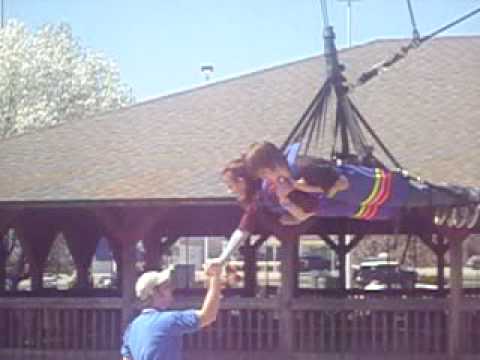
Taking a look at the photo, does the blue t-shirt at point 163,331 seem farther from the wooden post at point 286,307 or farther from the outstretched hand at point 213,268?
the wooden post at point 286,307

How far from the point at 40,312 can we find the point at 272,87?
5.21 meters

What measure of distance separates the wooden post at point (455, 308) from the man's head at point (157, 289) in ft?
23.4

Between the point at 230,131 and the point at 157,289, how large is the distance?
8.79m

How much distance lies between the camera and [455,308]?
12070 millimetres

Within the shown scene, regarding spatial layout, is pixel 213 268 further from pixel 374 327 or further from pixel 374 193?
pixel 374 327

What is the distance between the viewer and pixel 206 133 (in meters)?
14.3

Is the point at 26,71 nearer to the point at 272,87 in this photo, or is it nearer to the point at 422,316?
the point at 272,87

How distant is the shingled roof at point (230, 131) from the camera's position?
12.4 meters

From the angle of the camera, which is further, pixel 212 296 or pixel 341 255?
pixel 341 255

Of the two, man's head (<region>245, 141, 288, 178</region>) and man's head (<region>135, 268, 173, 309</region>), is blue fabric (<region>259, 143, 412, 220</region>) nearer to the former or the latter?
man's head (<region>245, 141, 288, 178</region>)

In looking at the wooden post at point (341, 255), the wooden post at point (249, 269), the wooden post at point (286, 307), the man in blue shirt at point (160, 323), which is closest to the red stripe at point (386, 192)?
the man in blue shirt at point (160, 323)

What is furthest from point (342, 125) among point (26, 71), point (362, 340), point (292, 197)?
point (26, 71)

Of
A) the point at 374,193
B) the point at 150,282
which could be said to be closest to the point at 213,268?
the point at 150,282

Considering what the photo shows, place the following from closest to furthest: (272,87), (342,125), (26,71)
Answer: (342,125)
(272,87)
(26,71)
